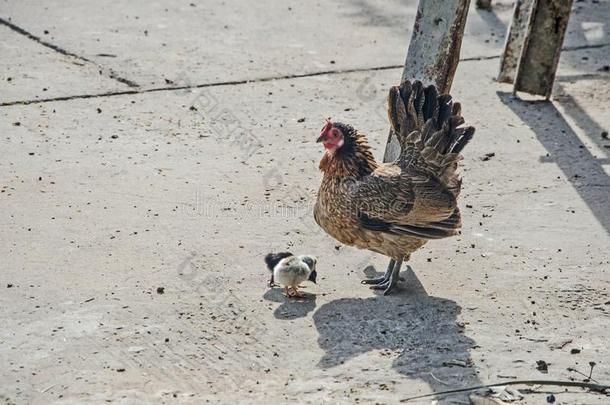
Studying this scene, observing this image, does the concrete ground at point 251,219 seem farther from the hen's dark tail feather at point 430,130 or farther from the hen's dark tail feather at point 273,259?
the hen's dark tail feather at point 430,130

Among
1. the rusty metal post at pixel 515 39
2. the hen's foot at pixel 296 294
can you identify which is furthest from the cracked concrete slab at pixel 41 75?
the hen's foot at pixel 296 294

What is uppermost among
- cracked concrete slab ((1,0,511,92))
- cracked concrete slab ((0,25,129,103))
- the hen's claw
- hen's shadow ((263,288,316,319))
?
cracked concrete slab ((1,0,511,92))

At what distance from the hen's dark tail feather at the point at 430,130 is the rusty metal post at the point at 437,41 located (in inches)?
25.2

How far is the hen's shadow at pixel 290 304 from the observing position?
6.22 meters

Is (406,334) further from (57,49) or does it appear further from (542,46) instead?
(57,49)

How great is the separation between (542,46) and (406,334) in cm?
449

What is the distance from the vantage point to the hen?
21.1ft

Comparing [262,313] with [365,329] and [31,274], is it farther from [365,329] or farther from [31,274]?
[31,274]

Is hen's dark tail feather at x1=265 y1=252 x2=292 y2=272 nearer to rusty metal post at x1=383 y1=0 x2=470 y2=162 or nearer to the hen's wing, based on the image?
the hen's wing

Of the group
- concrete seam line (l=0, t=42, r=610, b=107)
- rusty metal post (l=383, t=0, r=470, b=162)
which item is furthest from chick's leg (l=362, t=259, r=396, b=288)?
concrete seam line (l=0, t=42, r=610, b=107)

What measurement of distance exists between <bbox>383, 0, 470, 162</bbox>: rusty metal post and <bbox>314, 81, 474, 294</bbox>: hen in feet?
2.13

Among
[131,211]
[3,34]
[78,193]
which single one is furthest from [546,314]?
[3,34]

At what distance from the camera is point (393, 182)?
256 inches

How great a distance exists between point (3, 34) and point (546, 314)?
6.36 meters
